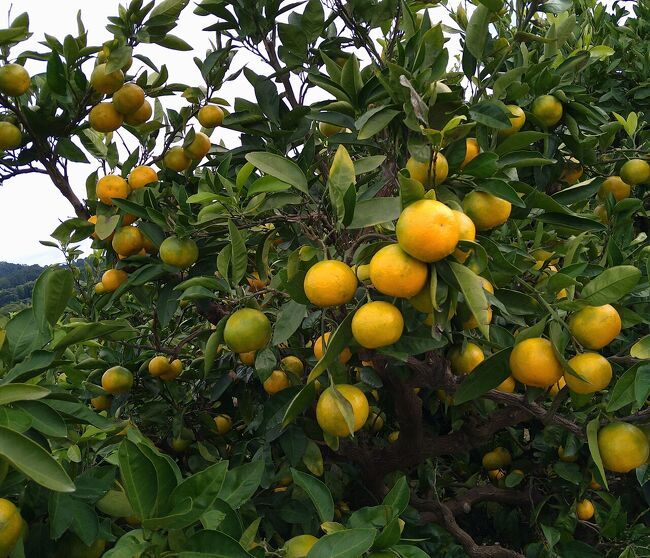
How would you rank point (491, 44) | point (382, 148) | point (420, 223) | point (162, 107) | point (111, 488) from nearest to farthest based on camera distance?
1. point (420, 223)
2. point (111, 488)
3. point (382, 148)
4. point (491, 44)
5. point (162, 107)

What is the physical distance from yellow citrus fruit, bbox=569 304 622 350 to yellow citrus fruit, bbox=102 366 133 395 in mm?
1543

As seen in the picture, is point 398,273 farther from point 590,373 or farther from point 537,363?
point 590,373

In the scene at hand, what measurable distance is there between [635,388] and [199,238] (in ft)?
4.01

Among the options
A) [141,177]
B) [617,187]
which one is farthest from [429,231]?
[617,187]

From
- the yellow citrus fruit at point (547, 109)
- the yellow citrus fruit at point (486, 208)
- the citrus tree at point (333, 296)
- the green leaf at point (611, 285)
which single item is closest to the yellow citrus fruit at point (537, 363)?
the citrus tree at point (333, 296)

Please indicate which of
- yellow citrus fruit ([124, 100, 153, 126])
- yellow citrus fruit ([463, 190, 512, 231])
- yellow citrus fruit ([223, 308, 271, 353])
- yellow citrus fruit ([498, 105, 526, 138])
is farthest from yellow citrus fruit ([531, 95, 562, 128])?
yellow citrus fruit ([124, 100, 153, 126])

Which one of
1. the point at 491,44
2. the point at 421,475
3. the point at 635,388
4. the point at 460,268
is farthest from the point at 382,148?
the point at 421,475

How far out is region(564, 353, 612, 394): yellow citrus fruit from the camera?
46.3 inches

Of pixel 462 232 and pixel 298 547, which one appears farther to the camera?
pixel 298 547

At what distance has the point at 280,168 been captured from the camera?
1320mm

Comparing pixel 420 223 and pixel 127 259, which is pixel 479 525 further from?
pixel 420 223

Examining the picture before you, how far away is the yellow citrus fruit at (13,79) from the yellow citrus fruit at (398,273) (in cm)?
122

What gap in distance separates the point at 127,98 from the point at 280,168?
675 mm

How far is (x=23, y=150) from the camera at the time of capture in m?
1.76
